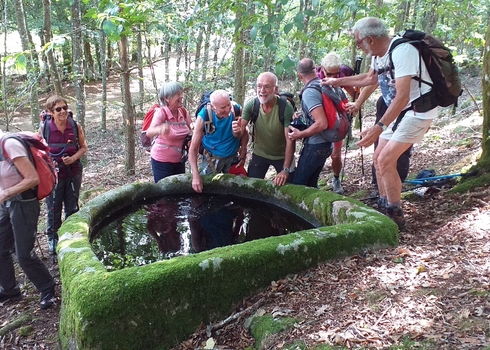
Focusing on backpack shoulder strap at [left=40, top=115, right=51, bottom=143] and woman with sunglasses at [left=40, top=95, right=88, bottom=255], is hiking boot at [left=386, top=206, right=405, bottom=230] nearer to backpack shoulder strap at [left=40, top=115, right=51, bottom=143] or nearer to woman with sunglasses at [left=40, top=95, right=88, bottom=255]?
woman with sunglasses at [left=40, top=95, right=88, bottom=255]

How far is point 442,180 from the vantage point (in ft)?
18.6

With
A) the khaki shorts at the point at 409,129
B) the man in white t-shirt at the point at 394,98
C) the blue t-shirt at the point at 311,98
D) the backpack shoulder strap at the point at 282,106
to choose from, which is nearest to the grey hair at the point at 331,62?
the blue t-shirt at the point at 311,98

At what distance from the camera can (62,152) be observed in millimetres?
5359

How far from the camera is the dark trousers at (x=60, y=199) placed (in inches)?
219

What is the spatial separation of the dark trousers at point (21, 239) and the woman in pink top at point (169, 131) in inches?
80.6

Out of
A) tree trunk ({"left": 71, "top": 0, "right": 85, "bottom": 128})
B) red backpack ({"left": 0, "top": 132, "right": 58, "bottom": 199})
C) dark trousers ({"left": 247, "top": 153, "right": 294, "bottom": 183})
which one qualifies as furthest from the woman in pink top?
tree trunk ({"left": 71, "top": 0, "right": 85, "bottom": 128})

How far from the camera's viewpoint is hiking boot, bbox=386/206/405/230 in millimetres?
4496

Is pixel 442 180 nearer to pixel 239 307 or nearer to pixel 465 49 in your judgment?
pixel 239 307

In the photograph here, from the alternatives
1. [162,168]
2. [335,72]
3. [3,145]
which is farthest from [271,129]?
[3,145]

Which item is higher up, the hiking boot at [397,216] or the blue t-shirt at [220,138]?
the blue t-shirt at [220,138]

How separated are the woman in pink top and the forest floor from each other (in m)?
2.23

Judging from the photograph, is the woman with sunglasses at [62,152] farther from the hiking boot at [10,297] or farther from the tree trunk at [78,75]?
the tree trunk at [78,75]

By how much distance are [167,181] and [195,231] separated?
4.16ft

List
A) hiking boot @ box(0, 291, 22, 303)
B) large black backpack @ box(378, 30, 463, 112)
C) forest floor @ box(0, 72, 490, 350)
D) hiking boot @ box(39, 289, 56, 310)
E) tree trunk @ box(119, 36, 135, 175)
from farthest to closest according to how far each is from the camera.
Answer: tree trunk @ box(119, 36, 135, 175)
hiking boot @ box(0, 291, 22, 303)
hiking boot @ box(39, 289, 56, 310)
large black backpack @ box(378, 30, 463, 112)
forest floor @ box(0, 72, 490, 350)
